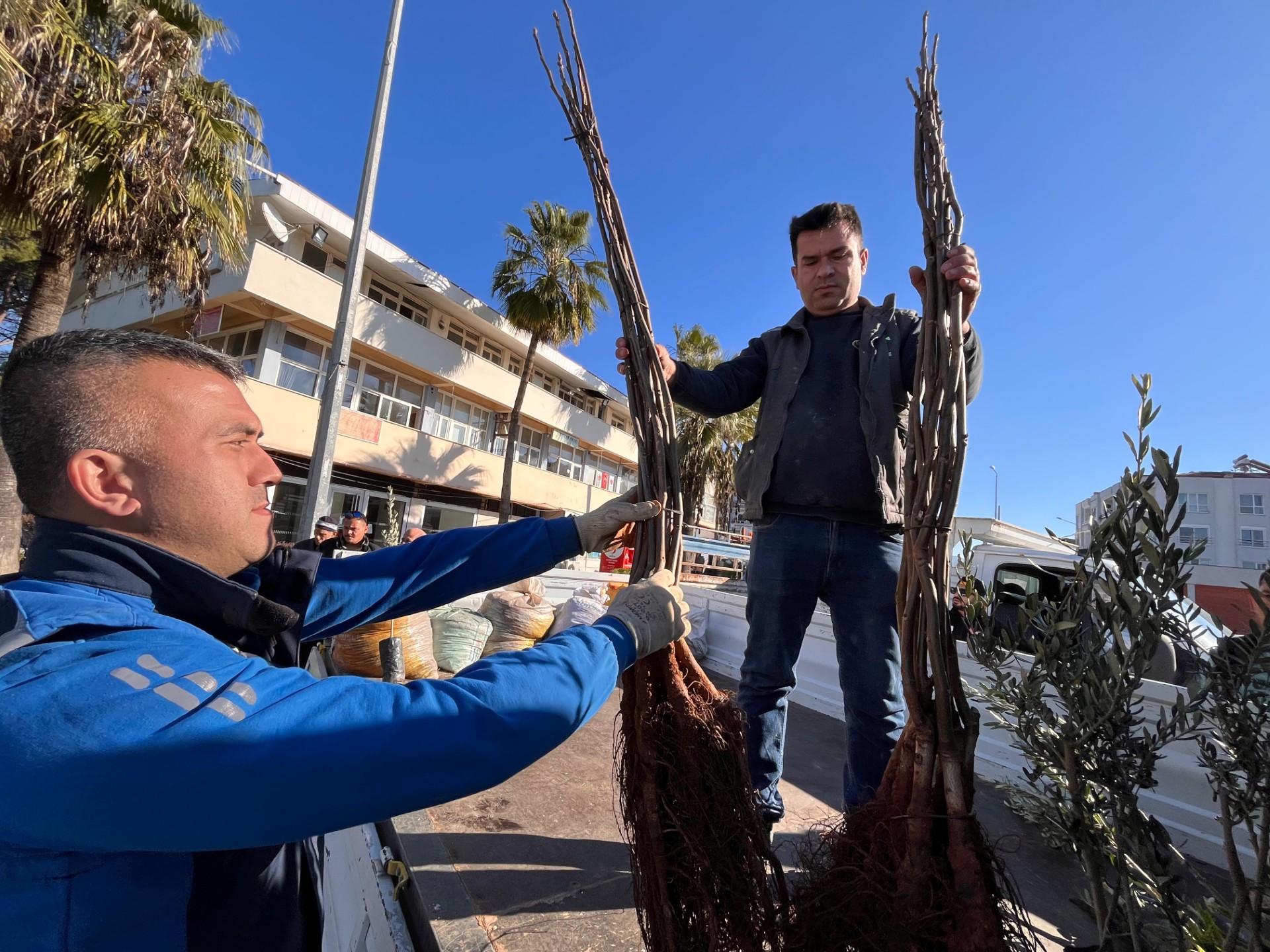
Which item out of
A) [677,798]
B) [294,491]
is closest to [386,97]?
[677,798]

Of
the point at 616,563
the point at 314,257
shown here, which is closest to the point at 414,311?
the point at 314,257

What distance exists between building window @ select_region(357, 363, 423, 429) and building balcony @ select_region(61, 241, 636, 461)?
3.20 feet

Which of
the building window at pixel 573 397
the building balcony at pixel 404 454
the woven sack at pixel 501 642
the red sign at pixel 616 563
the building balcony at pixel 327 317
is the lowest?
the woven sack at pixel 501 642

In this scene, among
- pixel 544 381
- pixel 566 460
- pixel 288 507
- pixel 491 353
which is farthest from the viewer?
pixel 566 460

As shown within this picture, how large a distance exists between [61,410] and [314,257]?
16460 millimetres

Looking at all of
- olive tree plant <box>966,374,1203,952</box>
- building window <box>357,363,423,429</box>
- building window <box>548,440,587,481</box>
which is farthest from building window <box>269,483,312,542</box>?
olive tree plant <box>966,374,1203,952</box>

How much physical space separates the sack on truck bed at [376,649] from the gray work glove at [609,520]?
2.43m

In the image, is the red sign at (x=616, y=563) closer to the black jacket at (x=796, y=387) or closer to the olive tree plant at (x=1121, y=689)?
the black jacket at (x=796, y=387)

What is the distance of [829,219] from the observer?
2.00m

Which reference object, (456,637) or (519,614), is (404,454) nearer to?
(519,614)

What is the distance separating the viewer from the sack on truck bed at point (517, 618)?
495 cm

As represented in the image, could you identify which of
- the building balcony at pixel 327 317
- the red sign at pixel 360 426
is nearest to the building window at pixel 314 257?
the building balcony at pixel 327 317

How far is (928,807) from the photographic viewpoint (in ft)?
3.68

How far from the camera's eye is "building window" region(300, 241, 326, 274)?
47.5ft
